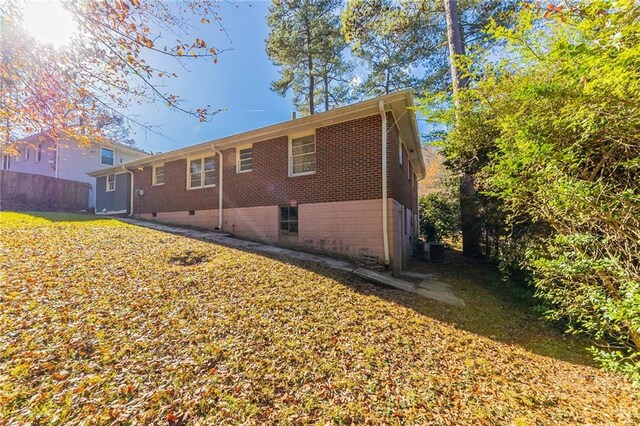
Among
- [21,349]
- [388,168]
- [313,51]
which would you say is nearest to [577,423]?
[21,349]

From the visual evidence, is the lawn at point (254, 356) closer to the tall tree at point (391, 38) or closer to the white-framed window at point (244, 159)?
the white-framed window at point (244, 159)

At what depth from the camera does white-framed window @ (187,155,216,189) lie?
11.1m

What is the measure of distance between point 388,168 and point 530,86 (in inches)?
168

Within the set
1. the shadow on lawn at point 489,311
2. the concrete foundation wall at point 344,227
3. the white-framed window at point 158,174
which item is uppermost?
the white-framed window at point 158,174

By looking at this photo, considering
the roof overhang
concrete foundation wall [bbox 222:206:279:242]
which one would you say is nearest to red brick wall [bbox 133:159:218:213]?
the roof overhang

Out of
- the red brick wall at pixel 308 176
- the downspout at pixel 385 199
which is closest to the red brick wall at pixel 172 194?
the red brick wall at pixel 308 176

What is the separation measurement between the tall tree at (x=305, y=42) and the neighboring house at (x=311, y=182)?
8.03m

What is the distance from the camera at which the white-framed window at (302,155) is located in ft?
28.7

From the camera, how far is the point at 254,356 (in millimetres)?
3043

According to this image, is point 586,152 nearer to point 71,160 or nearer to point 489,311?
point 489,311

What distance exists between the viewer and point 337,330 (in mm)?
3840

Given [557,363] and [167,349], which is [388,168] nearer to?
[557,363]

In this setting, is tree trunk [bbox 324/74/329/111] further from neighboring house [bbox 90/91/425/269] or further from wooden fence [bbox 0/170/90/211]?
wooden fence [bbox 0/170/90/211]

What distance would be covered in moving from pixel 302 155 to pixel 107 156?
18593 mm
